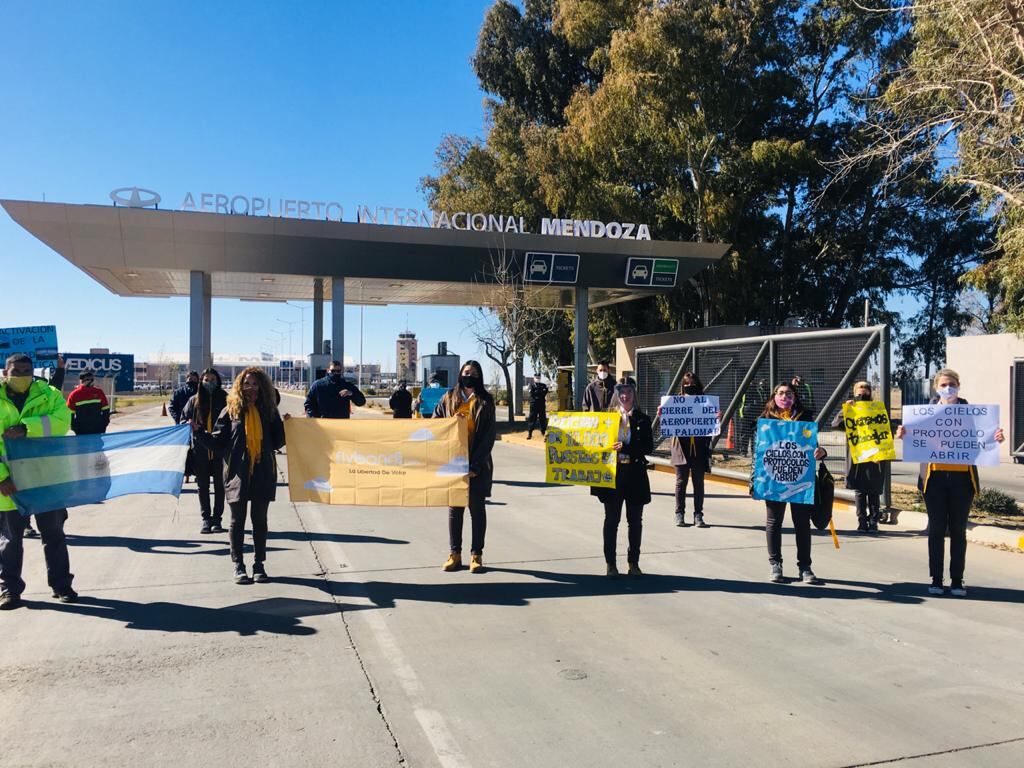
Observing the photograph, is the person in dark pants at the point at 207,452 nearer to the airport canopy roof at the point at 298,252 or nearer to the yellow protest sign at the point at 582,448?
the yellow protest sign at the point at 582,448

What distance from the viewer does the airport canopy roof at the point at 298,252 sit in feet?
74.2

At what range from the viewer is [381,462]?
754 cm

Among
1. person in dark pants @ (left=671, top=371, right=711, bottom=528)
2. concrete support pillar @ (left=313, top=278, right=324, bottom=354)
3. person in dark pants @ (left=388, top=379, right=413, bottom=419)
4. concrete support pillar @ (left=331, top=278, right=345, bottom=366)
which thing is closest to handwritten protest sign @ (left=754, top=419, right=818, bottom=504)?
person in dark pants @ (left=671, top=371, right=711, bottom=528)

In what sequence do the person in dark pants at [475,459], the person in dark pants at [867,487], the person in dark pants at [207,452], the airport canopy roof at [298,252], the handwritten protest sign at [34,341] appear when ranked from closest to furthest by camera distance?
the person in dark pants at [475,459]
the person in dark pants at [207,452]
the person in dark pants at [867,487]
the handwritten protest sign at [34,341]
the airport canopy roof at [298,252]

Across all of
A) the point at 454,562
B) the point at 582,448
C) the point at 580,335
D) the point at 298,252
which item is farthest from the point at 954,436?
the point at 580,335

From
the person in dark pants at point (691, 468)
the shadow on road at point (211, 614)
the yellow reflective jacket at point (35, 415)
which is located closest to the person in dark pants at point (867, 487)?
the person in dark pants at point (691, 468)

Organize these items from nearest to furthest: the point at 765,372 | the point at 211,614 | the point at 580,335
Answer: the point at 211,614, the point at 765,372, the point at 580,335

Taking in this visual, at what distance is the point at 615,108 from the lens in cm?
2828

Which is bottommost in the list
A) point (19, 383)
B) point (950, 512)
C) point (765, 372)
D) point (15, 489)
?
point (950, 512)

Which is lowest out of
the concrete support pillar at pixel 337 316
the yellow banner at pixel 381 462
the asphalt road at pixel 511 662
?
the asphalt road at pixel 511 662

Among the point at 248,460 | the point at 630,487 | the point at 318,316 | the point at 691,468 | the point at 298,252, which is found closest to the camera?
the point at 248,460

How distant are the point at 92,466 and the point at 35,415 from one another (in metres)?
0.68

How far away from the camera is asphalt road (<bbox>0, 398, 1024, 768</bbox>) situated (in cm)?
395

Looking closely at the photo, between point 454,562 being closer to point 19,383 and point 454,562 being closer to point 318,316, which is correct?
point 19,383
